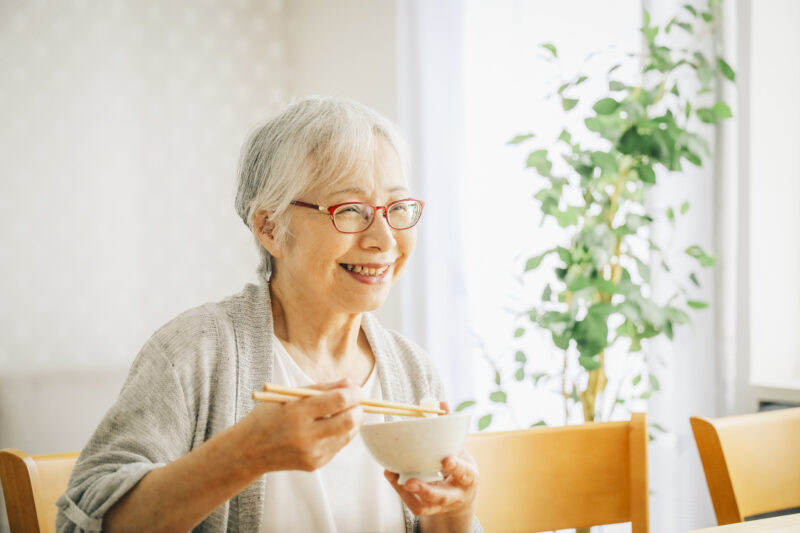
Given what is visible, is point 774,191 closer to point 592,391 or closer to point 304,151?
point 592,391

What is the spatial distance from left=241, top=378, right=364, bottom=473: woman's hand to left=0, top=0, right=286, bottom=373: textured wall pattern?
2.00 meters

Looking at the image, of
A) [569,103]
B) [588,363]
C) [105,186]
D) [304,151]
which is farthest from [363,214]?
[105,186]

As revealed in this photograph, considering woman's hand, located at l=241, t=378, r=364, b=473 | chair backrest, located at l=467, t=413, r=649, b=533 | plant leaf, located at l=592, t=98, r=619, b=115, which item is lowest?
chair backrest, located at l=467, t=413, r=649, b=533

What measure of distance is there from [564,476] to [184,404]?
0.70 meters

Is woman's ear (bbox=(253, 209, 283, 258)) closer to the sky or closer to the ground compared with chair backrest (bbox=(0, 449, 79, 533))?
closer to the sky

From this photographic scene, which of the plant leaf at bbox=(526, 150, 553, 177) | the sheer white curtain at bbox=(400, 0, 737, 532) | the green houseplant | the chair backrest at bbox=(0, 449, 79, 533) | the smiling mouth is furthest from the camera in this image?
the sheer white curtain at bbox=(400, 0, 737, 532)

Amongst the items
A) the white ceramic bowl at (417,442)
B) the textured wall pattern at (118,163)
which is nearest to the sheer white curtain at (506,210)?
the textured wall pattern at (118,163)

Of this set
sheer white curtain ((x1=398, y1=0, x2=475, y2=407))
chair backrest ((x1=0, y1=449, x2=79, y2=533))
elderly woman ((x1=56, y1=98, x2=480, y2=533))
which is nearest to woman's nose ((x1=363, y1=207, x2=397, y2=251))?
elderly woman ((x1=56, y1=98, x2=480, y2=533))

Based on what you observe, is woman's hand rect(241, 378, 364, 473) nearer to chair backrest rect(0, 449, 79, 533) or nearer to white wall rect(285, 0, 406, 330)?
chair backrest rect(0, 449, 79, 533)

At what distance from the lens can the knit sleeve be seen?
0.97m

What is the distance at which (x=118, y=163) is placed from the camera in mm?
3113

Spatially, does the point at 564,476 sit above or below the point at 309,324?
below

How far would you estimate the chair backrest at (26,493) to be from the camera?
112 centimetres

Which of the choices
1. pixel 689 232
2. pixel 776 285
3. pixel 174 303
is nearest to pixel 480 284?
pixel 689 232
